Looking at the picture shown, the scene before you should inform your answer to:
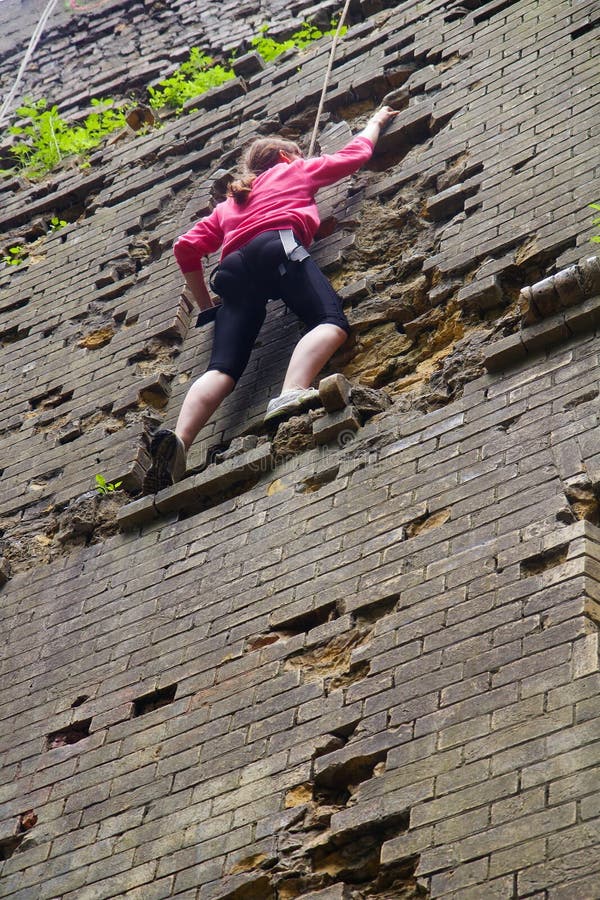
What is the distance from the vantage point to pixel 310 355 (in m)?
5.69

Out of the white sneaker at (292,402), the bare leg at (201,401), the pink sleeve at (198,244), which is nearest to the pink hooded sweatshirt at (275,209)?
the pink sleeve at (198,244)

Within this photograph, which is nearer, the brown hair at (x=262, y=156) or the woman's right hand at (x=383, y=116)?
the brown hair at (x=262, y=156)

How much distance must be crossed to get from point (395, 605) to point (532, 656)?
70 cm

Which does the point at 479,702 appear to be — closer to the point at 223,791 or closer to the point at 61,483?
the point at 223,791

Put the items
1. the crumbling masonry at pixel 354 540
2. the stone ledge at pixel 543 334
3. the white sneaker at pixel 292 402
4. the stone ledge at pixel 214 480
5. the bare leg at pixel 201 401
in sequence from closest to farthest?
the crumbling masonry at pixel 354 540, the stone ledge at pixel 543 334, the stone ledge at pixel 214 480, the white sneaker at pixel 292 402, the bare leg at pixel 201 401

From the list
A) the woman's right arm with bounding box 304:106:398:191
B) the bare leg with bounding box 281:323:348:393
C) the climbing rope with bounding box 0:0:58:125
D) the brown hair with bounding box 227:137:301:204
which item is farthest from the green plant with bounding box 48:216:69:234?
the bare leg with bounding box 281:323:348:393

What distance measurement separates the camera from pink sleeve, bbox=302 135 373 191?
6539 millimetres

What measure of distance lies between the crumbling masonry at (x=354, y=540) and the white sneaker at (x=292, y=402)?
0.32ft

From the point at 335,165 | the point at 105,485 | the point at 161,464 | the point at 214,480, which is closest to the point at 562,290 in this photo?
the point at 214,480

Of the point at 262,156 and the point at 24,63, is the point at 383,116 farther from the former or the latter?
the point at 24,63

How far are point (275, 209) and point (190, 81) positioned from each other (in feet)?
11.2

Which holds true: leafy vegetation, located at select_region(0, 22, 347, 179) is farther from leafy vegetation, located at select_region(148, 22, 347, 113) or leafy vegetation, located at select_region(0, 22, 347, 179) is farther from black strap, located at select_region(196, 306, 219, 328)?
→ black strap, located at select_region(196, 306, 219, 328)

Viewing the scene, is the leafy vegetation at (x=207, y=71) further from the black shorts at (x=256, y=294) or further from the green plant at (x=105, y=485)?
the green plant at (x=105, y=485)

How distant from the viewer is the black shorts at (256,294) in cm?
596
